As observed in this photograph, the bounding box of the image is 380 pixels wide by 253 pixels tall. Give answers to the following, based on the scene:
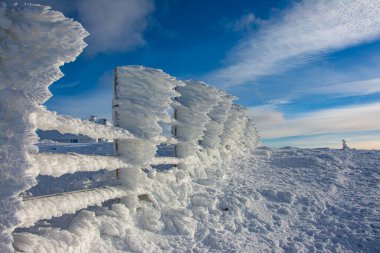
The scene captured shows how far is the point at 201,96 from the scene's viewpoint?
23.1ft

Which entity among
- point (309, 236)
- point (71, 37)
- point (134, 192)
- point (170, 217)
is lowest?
point (309, 236)

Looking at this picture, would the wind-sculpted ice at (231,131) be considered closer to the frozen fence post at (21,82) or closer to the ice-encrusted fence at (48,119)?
the ice-encrusted fence at (48,119)

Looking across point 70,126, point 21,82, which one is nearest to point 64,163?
point 70,126

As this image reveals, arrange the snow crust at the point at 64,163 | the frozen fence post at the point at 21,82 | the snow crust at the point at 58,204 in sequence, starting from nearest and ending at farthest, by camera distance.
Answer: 1. the frozen fence post at the point at 21,82
2. the snow crust at the point at 58,204
3. the snow crust at the point at 64,163

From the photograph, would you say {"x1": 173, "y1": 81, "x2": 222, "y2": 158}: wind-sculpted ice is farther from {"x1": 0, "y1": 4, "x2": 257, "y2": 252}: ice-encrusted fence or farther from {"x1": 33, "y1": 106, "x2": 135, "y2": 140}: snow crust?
{"x1": 33, "y1": 106, "x2": 135, "y2": 140}: snow crust

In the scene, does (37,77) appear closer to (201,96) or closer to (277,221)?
(277,221)

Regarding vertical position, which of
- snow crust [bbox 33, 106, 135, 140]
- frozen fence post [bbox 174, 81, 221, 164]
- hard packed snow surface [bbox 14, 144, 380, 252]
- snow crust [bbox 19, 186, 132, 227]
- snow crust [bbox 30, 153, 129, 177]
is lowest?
hard packed snow surface [bbox 14, 144, 380, 252]

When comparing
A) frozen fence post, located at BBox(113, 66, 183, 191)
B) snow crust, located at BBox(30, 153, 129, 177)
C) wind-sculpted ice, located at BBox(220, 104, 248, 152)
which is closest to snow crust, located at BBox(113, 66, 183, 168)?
frozen fence post, located at BBox(113, 66, 183, 191)

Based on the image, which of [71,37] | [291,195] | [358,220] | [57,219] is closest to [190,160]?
[291,195]

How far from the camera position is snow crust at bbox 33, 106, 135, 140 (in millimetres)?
2746

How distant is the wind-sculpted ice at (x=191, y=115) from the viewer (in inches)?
266

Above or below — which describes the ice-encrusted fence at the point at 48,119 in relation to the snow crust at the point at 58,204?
above

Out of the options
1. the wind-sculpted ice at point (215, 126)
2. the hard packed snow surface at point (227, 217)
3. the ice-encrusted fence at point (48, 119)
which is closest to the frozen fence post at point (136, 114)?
the ice-encrusted fence at point (48, 119)

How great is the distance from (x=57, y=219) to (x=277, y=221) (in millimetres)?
3284
